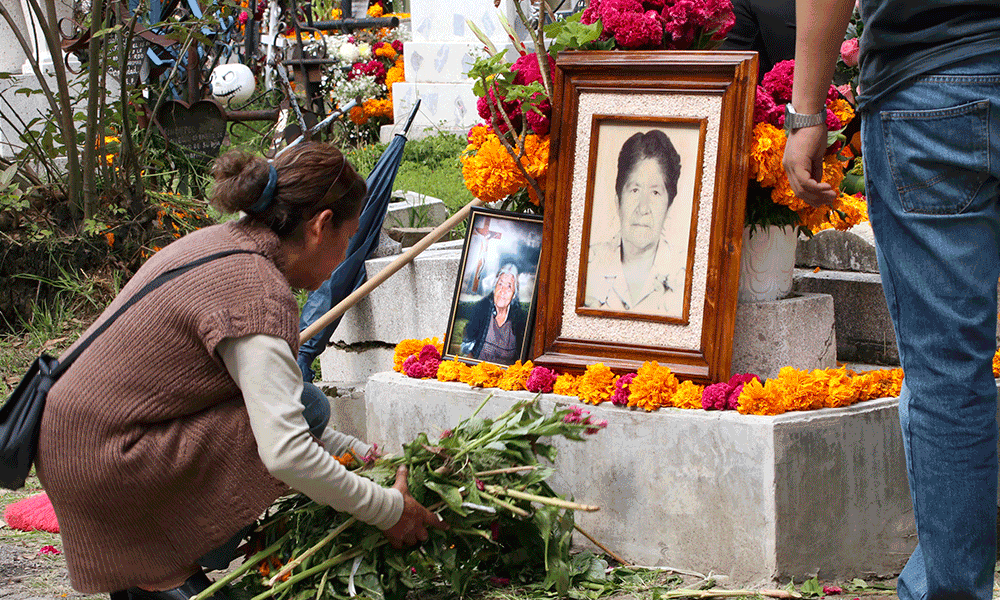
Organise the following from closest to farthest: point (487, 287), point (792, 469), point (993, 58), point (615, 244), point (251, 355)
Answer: point (993, 58)
point (251, 355)
point (792, 469)
point (615, 244)
point (487, 287)

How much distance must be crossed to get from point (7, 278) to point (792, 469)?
4.40m

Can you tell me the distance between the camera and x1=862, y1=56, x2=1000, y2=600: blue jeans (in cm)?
167

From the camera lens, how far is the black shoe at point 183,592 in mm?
2248

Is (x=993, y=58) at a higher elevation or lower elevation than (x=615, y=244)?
higher

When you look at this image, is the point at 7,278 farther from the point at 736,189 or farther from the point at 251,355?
the point at 736,189

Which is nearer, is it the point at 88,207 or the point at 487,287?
the point at 487,287

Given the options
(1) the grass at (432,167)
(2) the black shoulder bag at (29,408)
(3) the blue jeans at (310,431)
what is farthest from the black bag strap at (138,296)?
(1) the grass at (432,167)

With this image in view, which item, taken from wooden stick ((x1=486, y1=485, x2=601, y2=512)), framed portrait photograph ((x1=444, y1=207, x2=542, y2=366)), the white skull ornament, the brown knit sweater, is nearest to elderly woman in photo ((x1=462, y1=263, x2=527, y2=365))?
framed portrait photograph ((x1=444, y1=207, x2=542, y2=366))

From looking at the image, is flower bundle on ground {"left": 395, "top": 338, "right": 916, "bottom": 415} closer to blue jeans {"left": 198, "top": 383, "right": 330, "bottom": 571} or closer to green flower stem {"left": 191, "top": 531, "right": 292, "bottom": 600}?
blue jeans {"left": 198, "top": 383, "right": 330, "bottom": 571}

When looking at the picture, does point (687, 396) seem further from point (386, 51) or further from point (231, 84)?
point (386, 51)

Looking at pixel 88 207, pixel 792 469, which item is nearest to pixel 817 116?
pixel 792 469

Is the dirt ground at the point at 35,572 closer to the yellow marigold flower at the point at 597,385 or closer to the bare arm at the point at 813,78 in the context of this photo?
the yellow marigold flower at the point at 597,385

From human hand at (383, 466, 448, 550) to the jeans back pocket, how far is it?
4.21 ft

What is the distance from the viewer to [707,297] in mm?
2725
